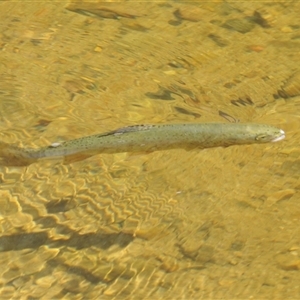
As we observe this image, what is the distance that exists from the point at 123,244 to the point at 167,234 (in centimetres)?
30

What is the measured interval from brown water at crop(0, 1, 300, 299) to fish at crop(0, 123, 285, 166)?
9 cm

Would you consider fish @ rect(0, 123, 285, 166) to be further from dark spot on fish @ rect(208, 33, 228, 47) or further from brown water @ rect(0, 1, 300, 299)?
dark spot on fish @ rect(208, 33, 228, 47)

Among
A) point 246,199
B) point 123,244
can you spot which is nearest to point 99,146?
point 123,244

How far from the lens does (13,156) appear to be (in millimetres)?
4961

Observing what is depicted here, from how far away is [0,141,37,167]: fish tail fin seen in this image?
4.89m

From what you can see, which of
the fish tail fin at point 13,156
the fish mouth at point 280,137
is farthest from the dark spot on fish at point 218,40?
the fish tail fin at point 13,156

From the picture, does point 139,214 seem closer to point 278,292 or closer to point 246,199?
point 246,199

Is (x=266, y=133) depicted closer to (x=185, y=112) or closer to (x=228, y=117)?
(x=228, y=117)

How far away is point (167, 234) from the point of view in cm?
441

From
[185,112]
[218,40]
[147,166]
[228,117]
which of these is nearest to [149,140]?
[147,166]

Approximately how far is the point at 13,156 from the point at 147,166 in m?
1.01

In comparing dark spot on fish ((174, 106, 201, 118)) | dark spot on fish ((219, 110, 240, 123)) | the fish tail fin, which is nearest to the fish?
the fish tail fin

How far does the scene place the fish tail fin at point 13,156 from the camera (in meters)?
4.89

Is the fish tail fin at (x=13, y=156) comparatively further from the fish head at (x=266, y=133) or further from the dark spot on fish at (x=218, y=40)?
the dark spot on fish at (x=218, y=40)
